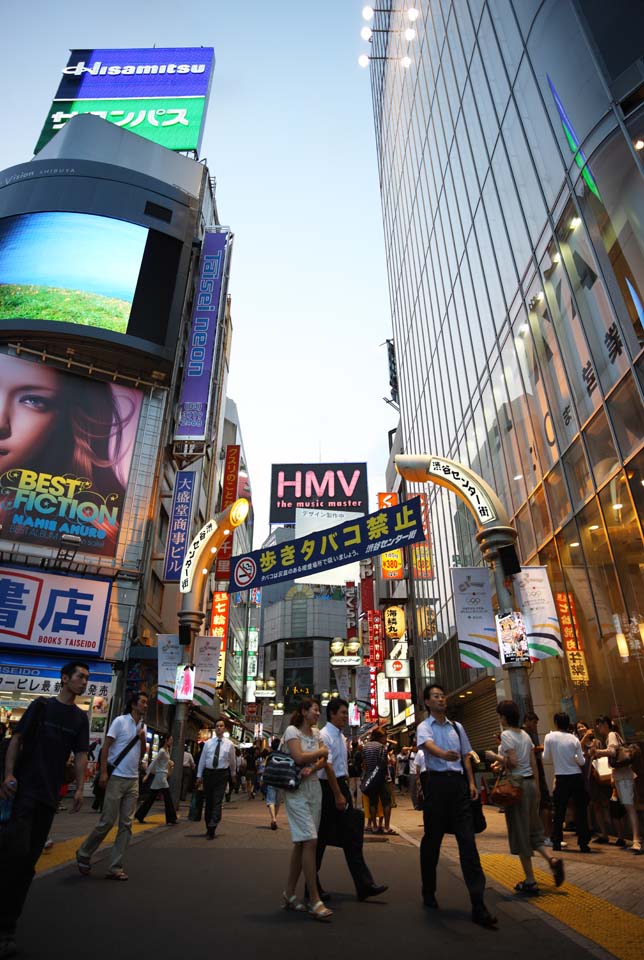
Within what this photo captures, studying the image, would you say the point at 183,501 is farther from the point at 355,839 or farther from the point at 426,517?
the point at 355,839

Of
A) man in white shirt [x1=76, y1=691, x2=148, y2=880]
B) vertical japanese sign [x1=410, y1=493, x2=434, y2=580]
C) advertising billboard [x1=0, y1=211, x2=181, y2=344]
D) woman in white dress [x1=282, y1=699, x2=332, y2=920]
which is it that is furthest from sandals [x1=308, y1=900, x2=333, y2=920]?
advertising billboard [x1=0, y1=211, x2=181, y2=344]

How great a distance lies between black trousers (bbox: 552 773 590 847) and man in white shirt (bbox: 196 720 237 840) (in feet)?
16.8

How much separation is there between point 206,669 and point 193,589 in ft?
6.58

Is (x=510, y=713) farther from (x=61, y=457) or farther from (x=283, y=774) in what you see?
(x=61, y=457)

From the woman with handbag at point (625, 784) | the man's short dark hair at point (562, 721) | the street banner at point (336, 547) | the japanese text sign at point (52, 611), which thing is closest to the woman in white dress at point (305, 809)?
the man's short dark hair at point (562, 721)

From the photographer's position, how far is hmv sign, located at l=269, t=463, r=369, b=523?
169 feet

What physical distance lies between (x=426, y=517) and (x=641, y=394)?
70.8ft

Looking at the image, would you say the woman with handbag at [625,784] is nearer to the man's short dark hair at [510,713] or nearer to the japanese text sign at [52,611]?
the man's short dark hair at [510,713]

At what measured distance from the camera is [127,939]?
3928 mm

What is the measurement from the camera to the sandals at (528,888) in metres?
5.30

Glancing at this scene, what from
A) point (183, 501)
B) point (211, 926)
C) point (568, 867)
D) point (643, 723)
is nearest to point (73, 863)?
point (211, 926)

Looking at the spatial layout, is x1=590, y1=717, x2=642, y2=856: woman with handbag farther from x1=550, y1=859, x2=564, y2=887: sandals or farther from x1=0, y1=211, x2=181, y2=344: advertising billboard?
x1=0, y1=211, x2=181, y2=344: advertising billboard

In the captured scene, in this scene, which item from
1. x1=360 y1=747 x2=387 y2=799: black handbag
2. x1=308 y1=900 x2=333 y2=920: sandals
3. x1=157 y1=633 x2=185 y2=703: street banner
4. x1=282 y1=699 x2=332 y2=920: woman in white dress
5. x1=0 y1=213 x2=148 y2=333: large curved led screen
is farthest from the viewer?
x1=0 y1=213 x2=148 y2=333: large curved led screen

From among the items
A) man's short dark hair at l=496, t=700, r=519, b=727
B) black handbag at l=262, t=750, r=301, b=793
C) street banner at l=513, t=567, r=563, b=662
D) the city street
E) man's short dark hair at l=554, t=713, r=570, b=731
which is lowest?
the city street
